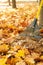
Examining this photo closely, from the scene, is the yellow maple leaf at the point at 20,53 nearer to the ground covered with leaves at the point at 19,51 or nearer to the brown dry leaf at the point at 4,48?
the ground covered with leaves at the point at 19,51

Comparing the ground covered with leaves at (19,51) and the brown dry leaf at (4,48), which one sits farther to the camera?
the brown dry leaf at (4,48)

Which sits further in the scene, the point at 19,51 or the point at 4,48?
the point at 4,48

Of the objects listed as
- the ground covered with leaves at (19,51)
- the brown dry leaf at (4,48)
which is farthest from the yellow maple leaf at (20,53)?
the brown dry leaf at (4,48)

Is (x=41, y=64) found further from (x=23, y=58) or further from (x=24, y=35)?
(x=24, y=35)

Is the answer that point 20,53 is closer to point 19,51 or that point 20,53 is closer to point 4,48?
point 19,51

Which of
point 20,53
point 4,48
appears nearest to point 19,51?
point 20,53

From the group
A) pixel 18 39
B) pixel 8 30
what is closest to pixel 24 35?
pixel 18 39

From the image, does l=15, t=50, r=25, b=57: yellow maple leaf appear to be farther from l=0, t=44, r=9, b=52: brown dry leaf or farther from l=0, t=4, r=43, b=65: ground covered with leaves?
l=0, t=44, r=9, b=52: brown dry leaf

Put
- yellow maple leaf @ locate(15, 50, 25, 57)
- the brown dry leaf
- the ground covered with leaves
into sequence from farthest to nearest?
the brown dry leaf, yellow maple leaf @ locate(15, 50, 25, 57), the ground covered with leaves

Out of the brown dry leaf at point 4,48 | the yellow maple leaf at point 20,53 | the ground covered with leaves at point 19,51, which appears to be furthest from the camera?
the brown dry leaf at point 4,48

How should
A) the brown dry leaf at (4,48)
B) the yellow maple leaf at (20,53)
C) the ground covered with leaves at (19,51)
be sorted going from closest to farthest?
the ground covered with leaves at (19,51)
the yellow maple leaf at (20,53)
the brown dry leaf at (4,48)

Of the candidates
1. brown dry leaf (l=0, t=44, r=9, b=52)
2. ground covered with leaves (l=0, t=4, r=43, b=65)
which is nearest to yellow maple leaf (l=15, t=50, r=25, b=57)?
ground covered with leaves (l=0, t=4, r=43, b=65)
